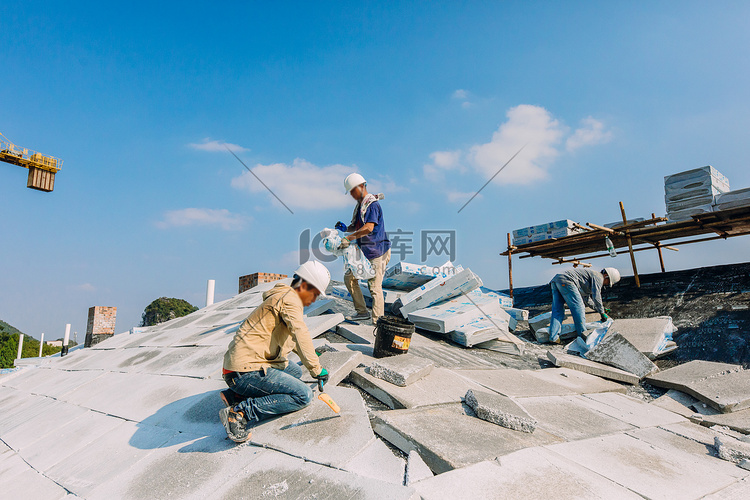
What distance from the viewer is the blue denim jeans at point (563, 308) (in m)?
6.08

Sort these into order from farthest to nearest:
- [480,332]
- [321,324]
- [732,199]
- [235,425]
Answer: [732,199] → [480,332] → [321,324] → [235,425]

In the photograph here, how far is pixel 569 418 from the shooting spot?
3191mm

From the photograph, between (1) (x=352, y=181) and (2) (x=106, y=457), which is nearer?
(2) (x=106, y=457)

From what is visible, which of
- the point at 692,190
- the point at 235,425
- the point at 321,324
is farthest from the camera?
the point at 692,190

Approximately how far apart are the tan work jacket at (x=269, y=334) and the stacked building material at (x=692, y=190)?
7.40 m

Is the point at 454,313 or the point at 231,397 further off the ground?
the point at 454,313

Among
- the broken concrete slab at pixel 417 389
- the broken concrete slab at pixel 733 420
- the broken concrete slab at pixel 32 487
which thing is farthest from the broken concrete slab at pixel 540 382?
the broken concrete slab at pixel 32 487

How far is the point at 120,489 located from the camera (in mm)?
2152

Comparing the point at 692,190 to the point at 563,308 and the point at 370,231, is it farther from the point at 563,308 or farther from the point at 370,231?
the point at 370,231

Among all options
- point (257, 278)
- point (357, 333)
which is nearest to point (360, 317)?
point (357, 333)

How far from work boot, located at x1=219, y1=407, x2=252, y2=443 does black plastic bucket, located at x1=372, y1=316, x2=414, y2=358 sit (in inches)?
Result: 64.7

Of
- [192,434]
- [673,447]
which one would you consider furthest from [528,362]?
[192,434]

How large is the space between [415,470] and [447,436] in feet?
1.21

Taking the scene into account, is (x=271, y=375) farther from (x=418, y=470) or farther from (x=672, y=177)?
(x=672, y=177)
